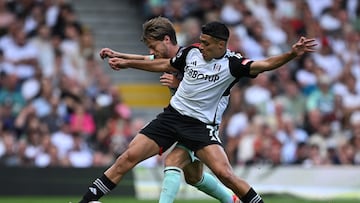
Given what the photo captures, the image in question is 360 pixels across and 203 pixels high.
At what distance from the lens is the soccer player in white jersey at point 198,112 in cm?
1083

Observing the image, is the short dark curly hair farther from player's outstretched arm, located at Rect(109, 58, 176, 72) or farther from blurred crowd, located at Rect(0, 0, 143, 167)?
blurred crowd, located at Rect(0, 0, 143, 167)

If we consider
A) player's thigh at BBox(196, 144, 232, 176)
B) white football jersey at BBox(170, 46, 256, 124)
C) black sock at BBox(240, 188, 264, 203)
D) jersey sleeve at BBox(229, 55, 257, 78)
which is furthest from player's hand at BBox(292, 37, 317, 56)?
black sock at BBox(240, 188, 264, 203)

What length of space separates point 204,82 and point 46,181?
7.62 meters

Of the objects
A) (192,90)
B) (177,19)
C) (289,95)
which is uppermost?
(177,19)

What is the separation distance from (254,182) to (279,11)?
18.0ft

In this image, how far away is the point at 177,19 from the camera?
2183 cm

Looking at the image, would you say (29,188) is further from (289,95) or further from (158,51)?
(158,51)

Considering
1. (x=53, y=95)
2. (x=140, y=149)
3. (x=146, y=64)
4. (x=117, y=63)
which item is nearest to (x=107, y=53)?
(x=117, y=63)

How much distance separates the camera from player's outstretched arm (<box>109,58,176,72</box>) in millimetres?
11195

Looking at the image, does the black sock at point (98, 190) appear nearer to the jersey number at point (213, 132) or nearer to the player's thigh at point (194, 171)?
the player's thigh at point (194, 171)

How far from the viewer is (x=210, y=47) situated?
10.9m

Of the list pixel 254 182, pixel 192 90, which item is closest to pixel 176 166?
pixel 192 90

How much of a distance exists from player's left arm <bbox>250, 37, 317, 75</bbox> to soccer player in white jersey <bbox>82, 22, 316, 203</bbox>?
0.59ft

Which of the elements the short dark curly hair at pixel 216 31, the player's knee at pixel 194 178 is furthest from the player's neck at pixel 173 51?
the player's knee at pixel 194 178
